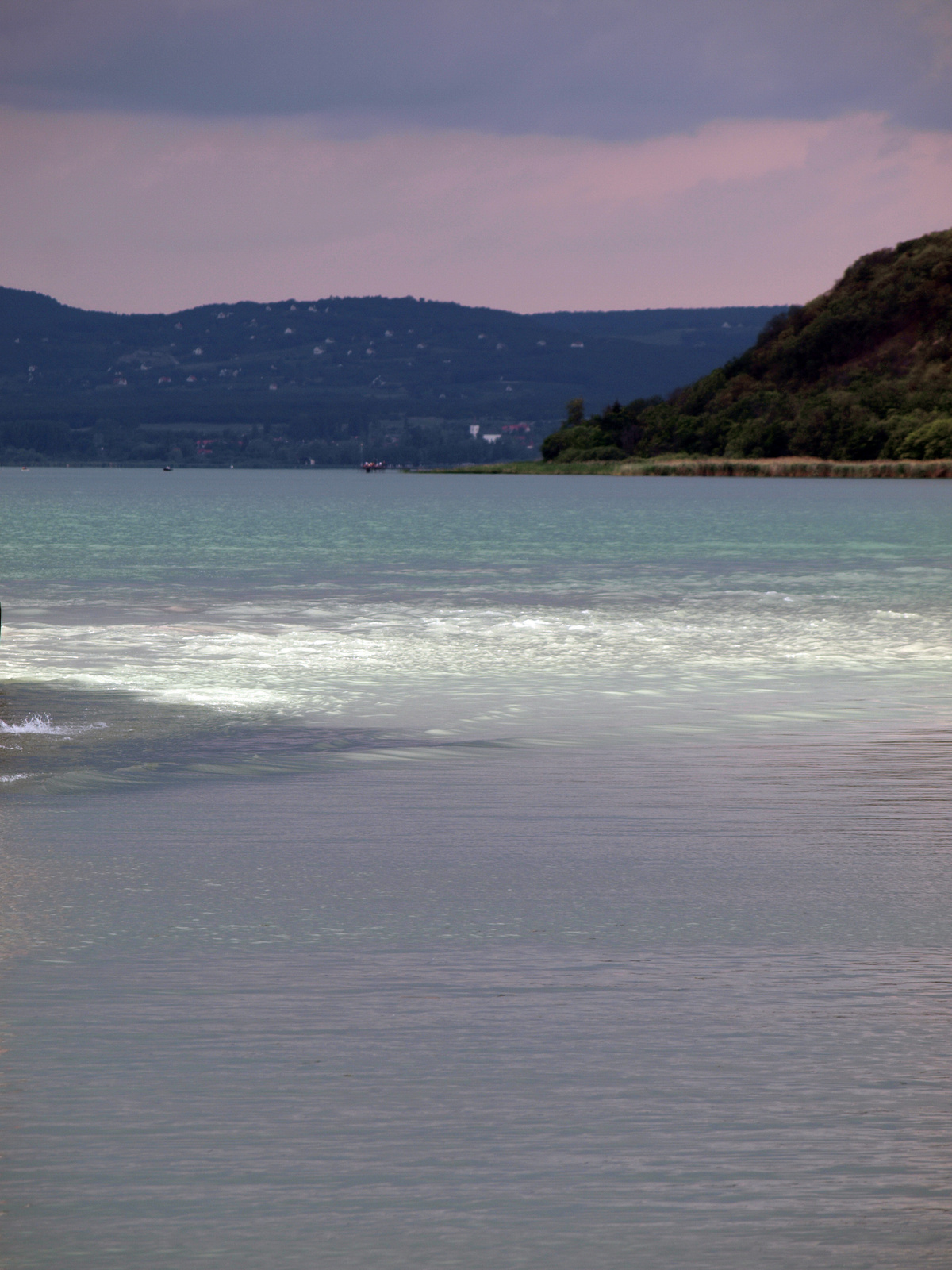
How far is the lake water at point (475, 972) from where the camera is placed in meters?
5.02

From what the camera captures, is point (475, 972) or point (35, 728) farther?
point (35, 728)

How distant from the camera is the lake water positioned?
502cm

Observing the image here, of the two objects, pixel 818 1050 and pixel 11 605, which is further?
pixel 11 605

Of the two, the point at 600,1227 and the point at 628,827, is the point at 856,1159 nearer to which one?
the point at 600,1227

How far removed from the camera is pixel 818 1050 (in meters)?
6.35

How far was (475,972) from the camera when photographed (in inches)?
294

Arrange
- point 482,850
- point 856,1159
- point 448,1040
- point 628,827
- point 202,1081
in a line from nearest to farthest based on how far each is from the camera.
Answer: point 856,1159 → point 202,1081 → point 448,1040 → point 482,850 → point 628,827

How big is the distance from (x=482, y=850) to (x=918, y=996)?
3.57 m

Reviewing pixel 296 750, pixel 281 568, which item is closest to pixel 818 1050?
pixel 296 750

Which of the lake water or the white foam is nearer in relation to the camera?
the lake water

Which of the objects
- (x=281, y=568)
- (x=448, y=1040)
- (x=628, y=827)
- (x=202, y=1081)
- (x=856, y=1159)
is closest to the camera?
(x=856, y=1159)

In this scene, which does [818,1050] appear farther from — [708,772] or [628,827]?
[708,772]

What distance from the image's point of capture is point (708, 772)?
13203 millimetres

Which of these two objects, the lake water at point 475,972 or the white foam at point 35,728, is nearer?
the lake water at point 475,972
